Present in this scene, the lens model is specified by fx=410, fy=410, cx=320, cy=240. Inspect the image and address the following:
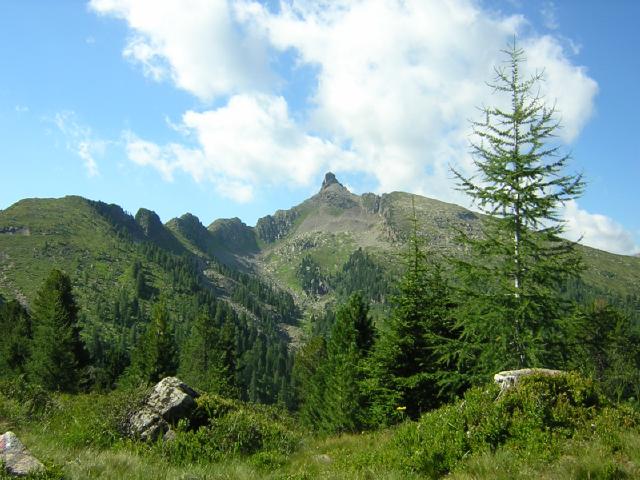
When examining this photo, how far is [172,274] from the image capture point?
19912 cm

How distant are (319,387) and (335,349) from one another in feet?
37.6

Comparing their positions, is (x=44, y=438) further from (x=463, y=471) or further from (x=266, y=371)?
(x=266, y=371)

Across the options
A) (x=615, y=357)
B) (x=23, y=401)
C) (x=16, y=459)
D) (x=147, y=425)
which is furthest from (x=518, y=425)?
(x=615, y=357)

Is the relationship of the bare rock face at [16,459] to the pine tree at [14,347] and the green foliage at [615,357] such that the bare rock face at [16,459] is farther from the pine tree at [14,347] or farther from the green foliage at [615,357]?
the pine tree at [14,347]

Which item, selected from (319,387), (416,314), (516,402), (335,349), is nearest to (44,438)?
(516,402)

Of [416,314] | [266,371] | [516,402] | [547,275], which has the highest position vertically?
[547,275]

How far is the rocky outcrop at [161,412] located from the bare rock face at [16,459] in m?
4.36

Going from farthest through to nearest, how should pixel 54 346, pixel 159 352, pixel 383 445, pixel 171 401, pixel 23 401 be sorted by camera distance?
pixel 159 352
pixel 54 346
pixel 23 401
pixel 171 401
pixel 383 445

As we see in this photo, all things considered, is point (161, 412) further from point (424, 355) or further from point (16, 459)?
point (424, 355)

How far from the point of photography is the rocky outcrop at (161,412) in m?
11.0

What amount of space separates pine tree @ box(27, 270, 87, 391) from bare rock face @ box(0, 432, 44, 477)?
38131 mm

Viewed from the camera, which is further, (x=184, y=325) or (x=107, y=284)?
(x=107, y=284)

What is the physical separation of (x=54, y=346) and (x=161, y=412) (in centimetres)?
3488

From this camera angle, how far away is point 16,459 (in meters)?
6.39
